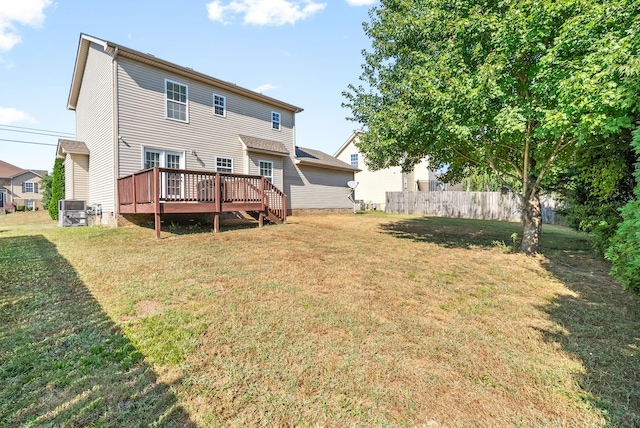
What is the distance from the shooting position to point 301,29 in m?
11.1

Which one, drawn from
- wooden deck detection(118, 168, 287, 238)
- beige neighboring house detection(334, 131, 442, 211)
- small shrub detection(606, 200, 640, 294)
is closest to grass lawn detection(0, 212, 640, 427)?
small shrub detection(606, 200, 640, 294)

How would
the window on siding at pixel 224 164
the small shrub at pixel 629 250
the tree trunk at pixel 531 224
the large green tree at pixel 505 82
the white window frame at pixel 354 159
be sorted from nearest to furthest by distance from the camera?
1. the small shrub at pixel 629 250
2. the large green tree at pixel 505 82
3. the tree trunk at pixel 531 224
4. the window on siding at pixel 224 164
5. the white window frame at pixel 354 159

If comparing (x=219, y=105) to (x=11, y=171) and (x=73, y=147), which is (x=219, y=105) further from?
(x=11, y=171)

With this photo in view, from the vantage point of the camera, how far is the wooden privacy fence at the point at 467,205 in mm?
18344

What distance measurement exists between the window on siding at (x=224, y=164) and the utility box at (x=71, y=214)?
528 cm

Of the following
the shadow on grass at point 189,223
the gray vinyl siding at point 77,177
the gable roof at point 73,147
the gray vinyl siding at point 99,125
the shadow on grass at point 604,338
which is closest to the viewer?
the shadow on grass at point 604,338

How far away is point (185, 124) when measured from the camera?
39.2 feet

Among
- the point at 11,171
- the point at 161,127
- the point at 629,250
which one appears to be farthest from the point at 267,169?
the point at 11,171

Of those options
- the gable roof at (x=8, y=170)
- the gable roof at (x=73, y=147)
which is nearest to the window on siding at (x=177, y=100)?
the gable roof at (x=73, y=147)

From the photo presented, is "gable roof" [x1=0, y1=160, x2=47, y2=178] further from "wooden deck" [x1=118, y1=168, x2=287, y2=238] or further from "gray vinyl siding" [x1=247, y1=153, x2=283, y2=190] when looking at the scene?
"wooden deck" [x1=118, y1=168, x2=287, y2=238]

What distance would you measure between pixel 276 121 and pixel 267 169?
2.94 meters

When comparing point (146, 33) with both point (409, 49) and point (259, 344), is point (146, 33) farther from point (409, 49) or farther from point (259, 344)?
point (259, 344)

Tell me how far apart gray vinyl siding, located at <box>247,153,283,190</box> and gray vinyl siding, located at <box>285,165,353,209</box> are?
68cm

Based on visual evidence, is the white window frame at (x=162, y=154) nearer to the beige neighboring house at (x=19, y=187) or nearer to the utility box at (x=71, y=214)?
the utility box at (x=71, y=214)
